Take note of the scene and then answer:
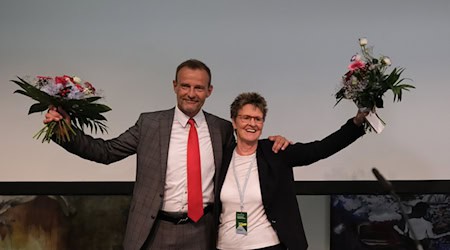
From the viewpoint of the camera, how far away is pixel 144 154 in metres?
2.09

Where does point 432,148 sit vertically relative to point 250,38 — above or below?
below

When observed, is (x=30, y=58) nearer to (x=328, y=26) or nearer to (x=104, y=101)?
(x=104, y=101)

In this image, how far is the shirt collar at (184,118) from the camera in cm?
213

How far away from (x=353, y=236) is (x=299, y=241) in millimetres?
1007

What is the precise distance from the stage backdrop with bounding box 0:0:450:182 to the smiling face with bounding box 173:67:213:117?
2.43ft

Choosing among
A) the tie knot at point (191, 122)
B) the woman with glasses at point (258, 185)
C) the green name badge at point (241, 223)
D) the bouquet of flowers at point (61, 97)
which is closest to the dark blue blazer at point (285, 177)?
the woman with glasses at point (258, 185)

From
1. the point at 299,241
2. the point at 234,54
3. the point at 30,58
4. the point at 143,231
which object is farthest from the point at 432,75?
the point at 30,58

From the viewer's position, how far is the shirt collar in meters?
2.13

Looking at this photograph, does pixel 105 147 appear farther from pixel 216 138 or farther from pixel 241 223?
pixel 241 223

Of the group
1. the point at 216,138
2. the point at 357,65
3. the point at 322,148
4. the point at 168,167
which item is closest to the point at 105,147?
the point at 168,167

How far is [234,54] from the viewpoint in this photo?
2828 mm

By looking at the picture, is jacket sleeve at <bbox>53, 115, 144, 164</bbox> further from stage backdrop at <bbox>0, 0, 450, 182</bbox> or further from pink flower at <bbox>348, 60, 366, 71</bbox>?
pink flower at <bbox>348, 60, 366, 71</bbox>

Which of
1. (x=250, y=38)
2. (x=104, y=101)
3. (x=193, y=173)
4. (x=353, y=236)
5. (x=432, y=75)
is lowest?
(x=353, y=236)

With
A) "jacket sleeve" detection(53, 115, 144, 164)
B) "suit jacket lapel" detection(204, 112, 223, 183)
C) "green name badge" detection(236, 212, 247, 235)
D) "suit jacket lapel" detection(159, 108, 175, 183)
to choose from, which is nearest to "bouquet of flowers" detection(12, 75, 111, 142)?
"jacket sleeve" detection(53, 115, 144, 164)
